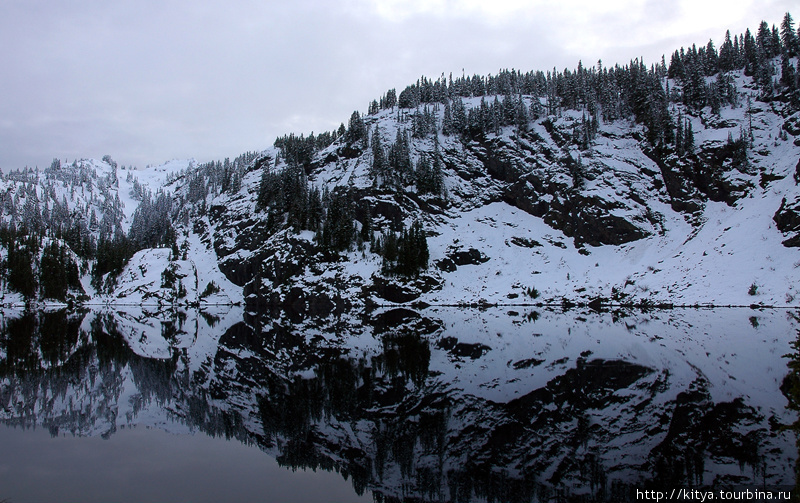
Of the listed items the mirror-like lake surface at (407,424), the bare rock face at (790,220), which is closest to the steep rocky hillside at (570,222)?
the bare rock face at (790,220)

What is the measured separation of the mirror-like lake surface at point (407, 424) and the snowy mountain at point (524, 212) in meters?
47.0

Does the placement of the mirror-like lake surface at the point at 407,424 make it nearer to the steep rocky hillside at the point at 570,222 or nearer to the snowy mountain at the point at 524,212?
the steep rocky hillside at the point at 570,222

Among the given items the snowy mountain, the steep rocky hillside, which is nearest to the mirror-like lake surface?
the steep rocky hillside

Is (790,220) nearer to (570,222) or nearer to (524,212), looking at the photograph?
(570,222)

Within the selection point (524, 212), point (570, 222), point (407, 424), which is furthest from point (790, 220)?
point (407, 424)

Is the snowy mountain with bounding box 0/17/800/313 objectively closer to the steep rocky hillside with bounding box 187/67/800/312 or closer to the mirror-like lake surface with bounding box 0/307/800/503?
the steep rocky hillside with bounding box 187/67/800/312

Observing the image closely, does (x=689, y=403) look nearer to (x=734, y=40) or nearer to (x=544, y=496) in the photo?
(x=544, y=496)

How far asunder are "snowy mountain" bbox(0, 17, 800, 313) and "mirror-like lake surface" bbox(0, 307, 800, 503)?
4703 centimetres

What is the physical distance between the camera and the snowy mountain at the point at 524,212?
234 feet

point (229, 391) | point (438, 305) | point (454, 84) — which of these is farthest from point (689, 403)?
point (454, 84)

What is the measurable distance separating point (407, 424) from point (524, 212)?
91212 millimetres

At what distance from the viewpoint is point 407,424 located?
1384 centimetres

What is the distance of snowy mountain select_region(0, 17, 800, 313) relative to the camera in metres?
71.2

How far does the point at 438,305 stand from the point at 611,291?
29.6m
